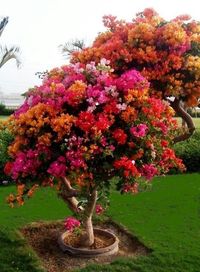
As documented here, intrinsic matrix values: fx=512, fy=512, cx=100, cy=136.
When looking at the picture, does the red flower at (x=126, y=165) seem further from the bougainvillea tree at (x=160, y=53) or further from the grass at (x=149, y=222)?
the grass at (x=149, y=222)

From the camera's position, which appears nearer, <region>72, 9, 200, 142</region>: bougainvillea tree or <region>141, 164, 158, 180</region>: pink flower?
<region>141, 164, 158, 180</region>: pink flower

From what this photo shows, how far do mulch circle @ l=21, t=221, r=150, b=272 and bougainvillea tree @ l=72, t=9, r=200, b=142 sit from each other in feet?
6.91

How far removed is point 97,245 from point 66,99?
7.32 feet

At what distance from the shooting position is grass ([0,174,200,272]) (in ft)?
20.5

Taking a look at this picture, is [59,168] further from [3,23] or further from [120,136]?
[3,23]

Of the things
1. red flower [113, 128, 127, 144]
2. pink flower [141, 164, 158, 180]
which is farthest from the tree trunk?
red flower [113, 128, 127, 144]

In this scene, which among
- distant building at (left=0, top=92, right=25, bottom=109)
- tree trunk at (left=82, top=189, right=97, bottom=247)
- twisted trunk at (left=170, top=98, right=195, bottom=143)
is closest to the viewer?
tree trunk at (left=82, top=189, right=97, bottom=247)

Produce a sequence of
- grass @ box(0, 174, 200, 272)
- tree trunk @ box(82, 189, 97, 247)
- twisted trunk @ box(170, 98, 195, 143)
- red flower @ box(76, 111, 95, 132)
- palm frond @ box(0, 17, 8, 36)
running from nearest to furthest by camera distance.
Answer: red flower @ box(76, 111, 95, 132) < grass @ box(0, 174, 200, 272) < tree trunk @ box(82, 189, 97, 247) < twisted trunk @ box(170, 98, 195, 143) < palm frond @ box(0, 17, 8, 36)

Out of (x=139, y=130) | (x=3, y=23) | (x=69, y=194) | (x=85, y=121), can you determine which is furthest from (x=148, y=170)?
(x=3, y=23)

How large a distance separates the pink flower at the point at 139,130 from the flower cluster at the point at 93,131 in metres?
0.01

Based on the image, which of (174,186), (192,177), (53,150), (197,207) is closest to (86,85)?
(53,150)

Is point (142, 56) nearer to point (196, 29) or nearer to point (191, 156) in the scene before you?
point (196, 29)

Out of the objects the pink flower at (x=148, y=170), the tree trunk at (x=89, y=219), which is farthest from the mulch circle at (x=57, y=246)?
the pink flower at (x=148, y=170)

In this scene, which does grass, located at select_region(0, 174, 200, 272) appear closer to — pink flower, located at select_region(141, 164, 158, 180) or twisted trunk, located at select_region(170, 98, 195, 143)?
pink flower, located at select_region(141, 164, 158, 180)
